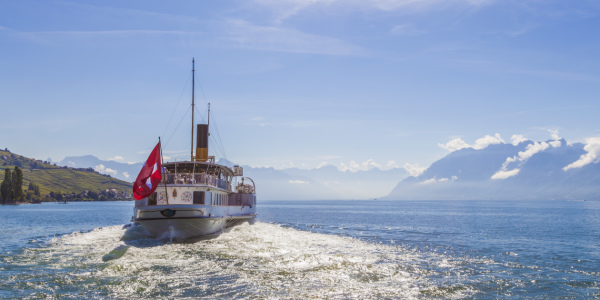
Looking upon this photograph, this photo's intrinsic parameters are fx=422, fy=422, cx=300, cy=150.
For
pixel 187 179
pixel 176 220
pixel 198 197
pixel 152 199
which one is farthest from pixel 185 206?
pixel 152 199

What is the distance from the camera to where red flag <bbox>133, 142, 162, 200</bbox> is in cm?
3362

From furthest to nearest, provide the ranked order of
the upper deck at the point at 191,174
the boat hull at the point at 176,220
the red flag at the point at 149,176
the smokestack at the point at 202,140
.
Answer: the smokestack at the point at 202,140 → the upper deck at the point at 191,174 → the boat hull at the point at 176,220 → the red flag at the point at 149,176

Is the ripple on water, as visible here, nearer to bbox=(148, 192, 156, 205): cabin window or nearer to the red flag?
the red flag

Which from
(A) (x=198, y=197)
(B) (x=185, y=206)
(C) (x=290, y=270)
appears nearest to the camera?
(C) (x=290, y=270)

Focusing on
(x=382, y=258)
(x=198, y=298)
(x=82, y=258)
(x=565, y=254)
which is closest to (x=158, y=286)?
(x=198, y=298)

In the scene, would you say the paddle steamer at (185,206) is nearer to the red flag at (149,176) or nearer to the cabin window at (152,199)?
the cabin window at (152,199)

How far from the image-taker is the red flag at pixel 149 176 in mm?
33625

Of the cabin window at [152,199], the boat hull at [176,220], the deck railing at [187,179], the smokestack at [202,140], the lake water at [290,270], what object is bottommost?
the lake water at [290,270]

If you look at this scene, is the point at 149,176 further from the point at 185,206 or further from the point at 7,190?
the point at 7,190

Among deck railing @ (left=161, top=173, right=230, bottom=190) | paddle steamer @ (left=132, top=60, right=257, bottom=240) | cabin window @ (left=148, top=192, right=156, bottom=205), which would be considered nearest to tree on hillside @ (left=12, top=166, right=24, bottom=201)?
paddle steamer @ (left=132, top=60, right=257, bottom=240)

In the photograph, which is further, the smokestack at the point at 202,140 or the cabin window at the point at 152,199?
the smokestack at the point at 202,140

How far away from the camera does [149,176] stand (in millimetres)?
33625

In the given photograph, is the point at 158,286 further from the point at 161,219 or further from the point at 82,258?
the point at 161,219

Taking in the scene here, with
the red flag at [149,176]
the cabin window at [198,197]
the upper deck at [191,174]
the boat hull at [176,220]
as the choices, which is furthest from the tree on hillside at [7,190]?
the red flag at [149,176]
